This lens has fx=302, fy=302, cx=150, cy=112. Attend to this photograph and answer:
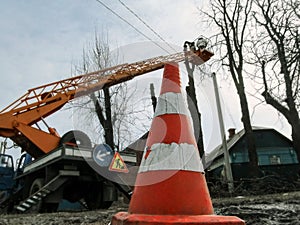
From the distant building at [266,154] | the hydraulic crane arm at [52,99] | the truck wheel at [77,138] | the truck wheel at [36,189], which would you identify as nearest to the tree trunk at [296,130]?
the hydraulic crane arm at [52,99]

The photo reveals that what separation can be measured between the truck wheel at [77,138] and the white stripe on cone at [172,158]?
21.3 ft

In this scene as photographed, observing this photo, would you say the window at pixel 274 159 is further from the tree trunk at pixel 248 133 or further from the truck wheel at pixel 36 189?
the truck wheel at pixel 36 189

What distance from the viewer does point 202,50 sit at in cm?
1366

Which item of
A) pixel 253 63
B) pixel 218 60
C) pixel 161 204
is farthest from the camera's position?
pixel 218 60

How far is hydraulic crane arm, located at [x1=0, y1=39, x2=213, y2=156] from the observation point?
9.38m

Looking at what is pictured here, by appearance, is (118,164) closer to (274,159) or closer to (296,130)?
(296,130)

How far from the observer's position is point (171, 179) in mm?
2250

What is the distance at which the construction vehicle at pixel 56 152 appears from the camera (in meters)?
7.28

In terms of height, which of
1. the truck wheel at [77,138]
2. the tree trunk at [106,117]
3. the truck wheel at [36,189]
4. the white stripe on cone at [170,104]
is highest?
the tree trunk at [106,117]

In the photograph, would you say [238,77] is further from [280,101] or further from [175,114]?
[175,114]

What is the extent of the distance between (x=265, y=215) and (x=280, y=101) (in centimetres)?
1007

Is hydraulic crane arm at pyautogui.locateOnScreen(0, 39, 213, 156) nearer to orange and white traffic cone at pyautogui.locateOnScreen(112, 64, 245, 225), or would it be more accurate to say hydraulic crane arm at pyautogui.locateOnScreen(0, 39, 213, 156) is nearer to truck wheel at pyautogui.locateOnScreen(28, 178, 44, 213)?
truck wheel at pyautogui.locateOnScreen(28, 178, 44, 213)

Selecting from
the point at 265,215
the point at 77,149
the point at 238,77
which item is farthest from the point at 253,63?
the point at 265,215

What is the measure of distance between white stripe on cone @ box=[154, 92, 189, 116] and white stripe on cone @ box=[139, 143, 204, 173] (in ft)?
1.12
